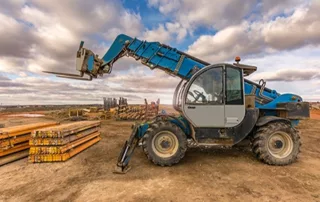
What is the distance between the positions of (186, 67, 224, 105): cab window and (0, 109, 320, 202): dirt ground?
77.6 inches

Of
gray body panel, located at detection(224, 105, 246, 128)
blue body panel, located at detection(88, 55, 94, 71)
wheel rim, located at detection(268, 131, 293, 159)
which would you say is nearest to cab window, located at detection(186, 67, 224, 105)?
gray body panel, located at detection(224, 105, 246, 128)

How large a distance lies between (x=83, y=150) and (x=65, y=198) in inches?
149

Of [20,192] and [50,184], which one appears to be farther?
[50,184]

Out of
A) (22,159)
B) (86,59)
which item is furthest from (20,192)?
(86,59)

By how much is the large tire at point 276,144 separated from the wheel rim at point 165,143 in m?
2.45

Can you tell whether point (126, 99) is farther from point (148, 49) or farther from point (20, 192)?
point (20, 192)

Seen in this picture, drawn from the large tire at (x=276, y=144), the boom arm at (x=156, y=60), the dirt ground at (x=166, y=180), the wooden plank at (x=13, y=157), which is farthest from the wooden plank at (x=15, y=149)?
the large tire at (x=276, y=144)

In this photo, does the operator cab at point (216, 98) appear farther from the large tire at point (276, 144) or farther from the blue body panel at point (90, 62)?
the blue body panel at point (90, 62)

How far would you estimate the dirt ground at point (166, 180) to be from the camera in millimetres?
3945

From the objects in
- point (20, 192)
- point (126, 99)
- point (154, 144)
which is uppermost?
point (126, 99)

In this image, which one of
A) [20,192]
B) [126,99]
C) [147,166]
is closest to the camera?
[20,192]

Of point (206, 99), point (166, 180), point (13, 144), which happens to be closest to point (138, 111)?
point (13, 144)

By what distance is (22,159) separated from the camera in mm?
6562

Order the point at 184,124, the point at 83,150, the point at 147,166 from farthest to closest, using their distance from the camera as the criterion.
Result: the point at 83,150 → the point at 184,124 → the point at 147,166
